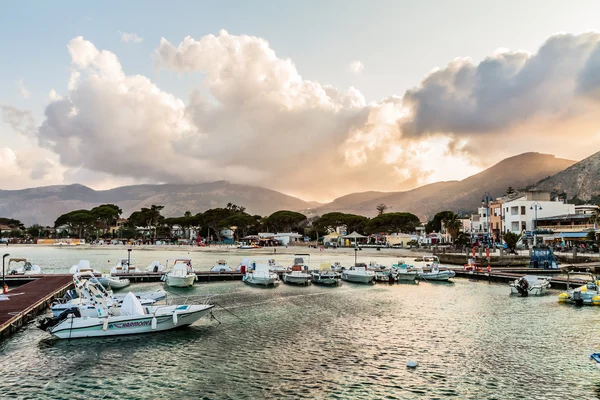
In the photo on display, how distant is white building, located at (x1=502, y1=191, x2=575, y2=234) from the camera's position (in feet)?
317

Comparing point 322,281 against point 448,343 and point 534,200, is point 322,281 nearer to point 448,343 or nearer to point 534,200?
point 448,343

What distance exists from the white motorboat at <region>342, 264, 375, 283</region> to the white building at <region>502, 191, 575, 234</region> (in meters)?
59.7

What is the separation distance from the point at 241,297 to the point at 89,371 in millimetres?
21756

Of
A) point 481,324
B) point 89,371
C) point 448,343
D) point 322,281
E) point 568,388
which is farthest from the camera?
point 322,281

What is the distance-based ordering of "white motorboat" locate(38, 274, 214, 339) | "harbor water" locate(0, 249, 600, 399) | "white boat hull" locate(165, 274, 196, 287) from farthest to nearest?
"white boat hull" locate(165, 274, 196, 287) → "white motorboat" locate(38, 274, 214, 339) → "harbor water" locate(0, 249, 600, 399)

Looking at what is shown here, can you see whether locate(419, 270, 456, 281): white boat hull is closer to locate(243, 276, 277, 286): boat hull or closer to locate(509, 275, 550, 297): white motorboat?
→ locate(509, 275, 550, 297): white motorboat

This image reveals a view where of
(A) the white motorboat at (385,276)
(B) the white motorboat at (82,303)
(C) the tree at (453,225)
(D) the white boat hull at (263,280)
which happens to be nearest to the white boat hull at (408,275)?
(A) the white motorboat at (385,276)

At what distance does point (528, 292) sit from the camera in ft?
138

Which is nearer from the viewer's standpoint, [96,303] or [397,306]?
[96,303]

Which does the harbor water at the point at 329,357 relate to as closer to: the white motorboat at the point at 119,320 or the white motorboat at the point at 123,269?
the white motorboat at the point at 119,320

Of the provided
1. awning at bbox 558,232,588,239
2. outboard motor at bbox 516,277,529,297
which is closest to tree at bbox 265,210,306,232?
awning at bbox 558,232,588,239

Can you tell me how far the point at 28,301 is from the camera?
110 ft

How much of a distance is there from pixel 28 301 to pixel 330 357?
26.2 m

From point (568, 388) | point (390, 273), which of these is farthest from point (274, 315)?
point (390, 273)
